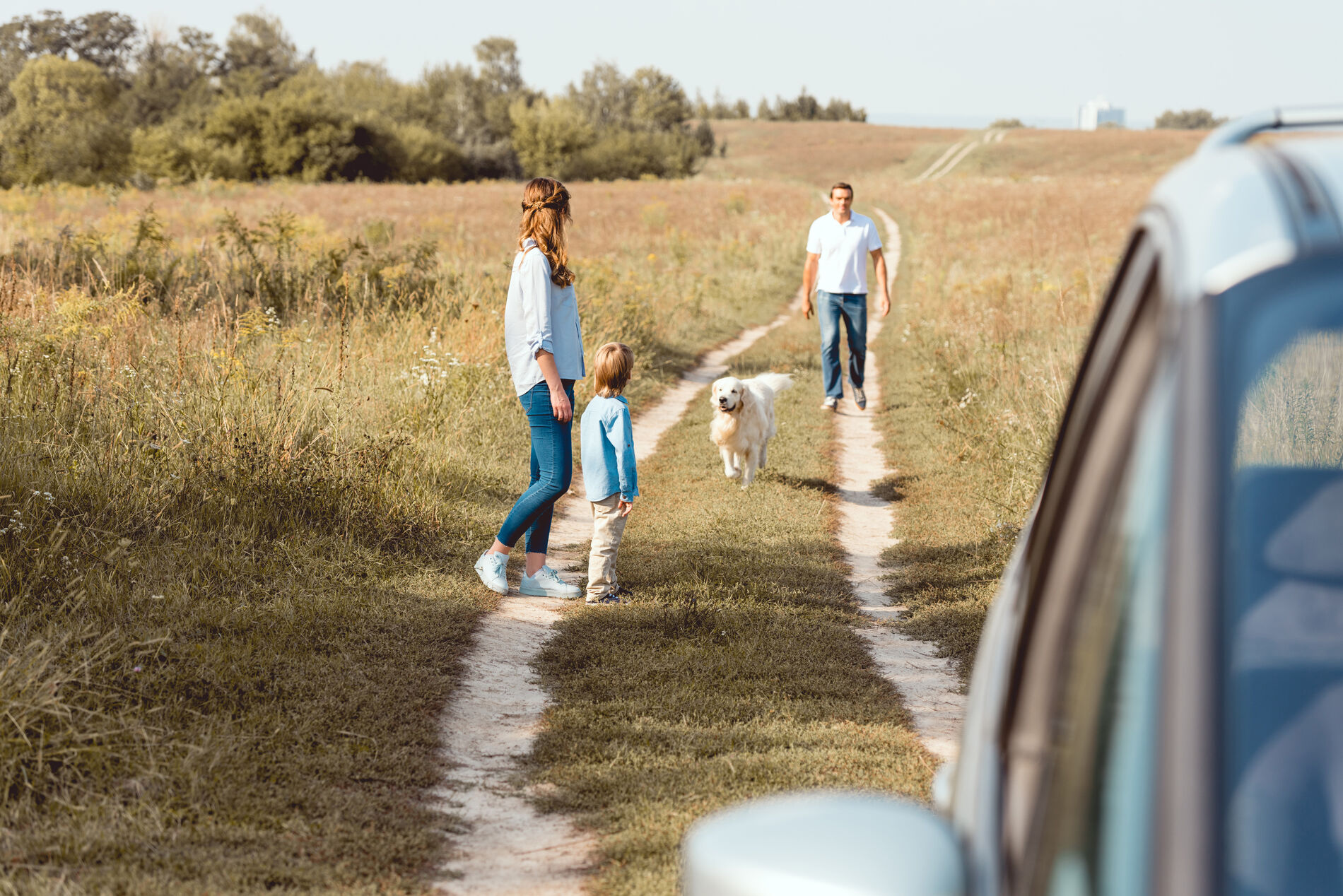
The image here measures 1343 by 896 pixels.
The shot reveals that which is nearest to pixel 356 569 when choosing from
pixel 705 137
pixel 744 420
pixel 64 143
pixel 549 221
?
pixel 549 221

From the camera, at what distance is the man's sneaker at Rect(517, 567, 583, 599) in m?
6.49

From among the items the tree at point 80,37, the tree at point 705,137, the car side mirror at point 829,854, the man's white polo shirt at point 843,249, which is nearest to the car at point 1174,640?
the car side mirror at point 829,854

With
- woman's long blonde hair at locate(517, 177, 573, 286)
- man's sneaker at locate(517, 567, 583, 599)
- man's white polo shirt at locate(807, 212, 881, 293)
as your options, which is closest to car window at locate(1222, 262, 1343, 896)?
woman's long blonde hair at locate(517, 177, 573, 286)

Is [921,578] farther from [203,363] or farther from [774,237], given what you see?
[774,237]

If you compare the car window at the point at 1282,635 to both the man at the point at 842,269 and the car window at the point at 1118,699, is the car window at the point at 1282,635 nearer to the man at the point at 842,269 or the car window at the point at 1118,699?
the car window at the point at 1118,699

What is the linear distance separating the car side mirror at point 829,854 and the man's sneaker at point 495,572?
16.9 feet

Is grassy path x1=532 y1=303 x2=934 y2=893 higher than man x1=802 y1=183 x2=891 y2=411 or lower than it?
lower

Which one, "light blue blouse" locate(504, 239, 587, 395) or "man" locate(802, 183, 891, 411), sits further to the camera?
"man" locate(802, 183, 891, 411)

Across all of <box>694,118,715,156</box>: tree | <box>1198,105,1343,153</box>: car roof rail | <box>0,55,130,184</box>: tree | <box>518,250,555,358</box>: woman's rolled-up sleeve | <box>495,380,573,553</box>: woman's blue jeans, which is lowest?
<box>495,380,573,553</box>: woman's blue jeans

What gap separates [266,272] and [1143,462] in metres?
13.0

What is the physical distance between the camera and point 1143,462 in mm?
1282

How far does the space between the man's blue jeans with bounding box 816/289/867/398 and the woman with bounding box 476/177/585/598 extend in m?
5.18

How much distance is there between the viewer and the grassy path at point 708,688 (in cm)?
409

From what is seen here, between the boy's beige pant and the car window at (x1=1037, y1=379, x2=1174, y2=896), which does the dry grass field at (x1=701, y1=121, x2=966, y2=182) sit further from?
the car window at (x1=1037, y1=379, x2=1174, y2=896)
